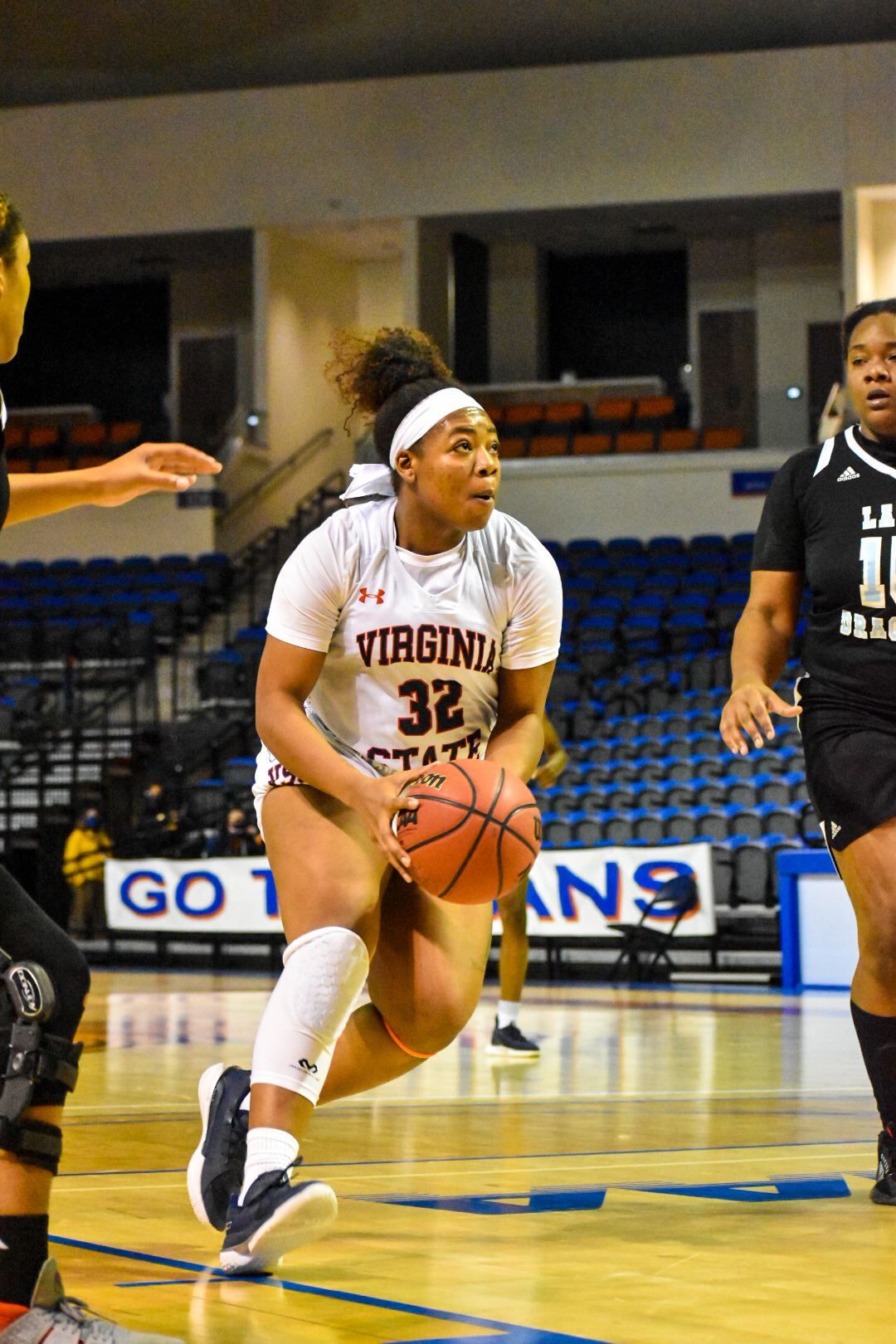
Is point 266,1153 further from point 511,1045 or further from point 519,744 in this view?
point 511,1045

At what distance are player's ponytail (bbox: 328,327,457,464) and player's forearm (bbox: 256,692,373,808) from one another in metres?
0.67

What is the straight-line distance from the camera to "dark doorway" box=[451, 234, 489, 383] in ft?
85.9

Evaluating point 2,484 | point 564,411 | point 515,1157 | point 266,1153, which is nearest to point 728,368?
point 564,411

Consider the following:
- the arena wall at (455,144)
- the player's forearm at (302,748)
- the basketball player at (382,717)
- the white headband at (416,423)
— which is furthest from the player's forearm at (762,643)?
the arena wall at (455,144)

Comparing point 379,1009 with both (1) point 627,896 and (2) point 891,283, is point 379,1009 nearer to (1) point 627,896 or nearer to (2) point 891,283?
(1) point 627,896

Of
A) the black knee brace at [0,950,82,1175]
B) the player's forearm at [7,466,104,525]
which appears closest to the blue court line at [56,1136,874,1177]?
the black knee brace at [0,950,82,1175]

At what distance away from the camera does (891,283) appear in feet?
77.4

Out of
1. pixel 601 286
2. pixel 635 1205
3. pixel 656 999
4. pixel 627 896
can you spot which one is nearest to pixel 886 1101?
pixel 635 1205

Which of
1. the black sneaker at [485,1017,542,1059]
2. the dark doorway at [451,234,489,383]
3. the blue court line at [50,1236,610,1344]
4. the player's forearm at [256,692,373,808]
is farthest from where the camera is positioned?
the dark doorway at [451,234,489,383]

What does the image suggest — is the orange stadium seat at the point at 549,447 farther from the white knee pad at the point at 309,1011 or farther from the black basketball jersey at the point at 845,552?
the white knee pad at the point at 309,1011

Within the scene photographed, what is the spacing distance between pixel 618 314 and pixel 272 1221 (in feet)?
87.0

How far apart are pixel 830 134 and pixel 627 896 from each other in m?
13.8

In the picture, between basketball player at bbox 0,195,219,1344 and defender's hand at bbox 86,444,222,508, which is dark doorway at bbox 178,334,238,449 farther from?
basketball player at bbox 0,195,219,1344

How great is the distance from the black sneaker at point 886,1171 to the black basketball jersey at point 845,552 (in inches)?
35.8
